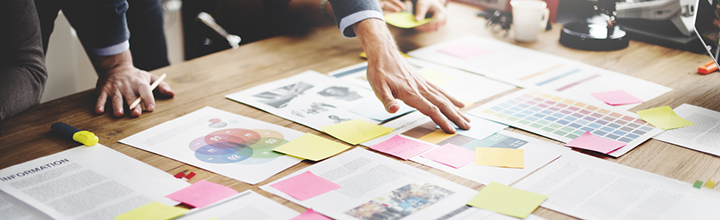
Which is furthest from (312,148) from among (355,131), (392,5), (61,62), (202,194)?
(61,62)

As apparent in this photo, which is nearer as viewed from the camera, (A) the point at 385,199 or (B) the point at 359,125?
(A) the point at 385,199

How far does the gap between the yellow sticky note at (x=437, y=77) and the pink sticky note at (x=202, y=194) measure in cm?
69

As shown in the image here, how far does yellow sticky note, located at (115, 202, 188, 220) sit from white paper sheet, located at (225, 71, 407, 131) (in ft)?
1.23

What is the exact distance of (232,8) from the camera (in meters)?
2.32

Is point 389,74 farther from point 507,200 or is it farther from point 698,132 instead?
point 698,132

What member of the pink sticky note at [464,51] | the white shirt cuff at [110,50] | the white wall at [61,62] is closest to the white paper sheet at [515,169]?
the pink sticky note at [464,51]

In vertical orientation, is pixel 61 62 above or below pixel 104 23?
below

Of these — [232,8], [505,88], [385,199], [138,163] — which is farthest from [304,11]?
[385,199]

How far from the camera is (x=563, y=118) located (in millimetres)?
1126

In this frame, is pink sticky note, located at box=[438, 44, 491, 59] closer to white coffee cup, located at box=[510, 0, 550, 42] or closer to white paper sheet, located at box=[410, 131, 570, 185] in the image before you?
white coffee cup, located at box=[510, 0, 550, 42]

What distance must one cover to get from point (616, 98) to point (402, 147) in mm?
565

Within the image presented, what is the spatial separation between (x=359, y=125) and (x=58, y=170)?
54 cm

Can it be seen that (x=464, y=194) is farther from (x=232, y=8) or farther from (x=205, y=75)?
(x=232, y=8)

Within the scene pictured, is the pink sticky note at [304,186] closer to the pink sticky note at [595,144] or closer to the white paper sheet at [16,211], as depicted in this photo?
the white paper sheet at [16,211]
